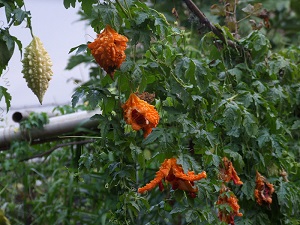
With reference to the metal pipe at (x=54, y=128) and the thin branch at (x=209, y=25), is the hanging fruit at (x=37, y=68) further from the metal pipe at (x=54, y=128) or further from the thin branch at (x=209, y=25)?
the metal pipe at (x=54, y=128)

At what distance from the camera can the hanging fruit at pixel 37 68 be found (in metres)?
1.38

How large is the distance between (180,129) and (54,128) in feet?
3.94

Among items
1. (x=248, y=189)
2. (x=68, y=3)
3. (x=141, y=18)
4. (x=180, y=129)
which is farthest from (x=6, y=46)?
(x=248, y=189)

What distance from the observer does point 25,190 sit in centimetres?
297

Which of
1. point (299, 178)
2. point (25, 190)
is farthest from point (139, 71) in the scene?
point (25, 190)

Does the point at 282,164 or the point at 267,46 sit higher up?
the point at 267,46

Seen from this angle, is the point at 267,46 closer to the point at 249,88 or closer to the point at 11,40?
the point at 249,88

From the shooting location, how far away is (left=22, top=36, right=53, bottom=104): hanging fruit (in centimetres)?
138

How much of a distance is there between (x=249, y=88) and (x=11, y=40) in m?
0.95

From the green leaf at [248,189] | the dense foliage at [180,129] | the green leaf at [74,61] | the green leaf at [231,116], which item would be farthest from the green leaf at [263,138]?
the green leaf at [74,61]

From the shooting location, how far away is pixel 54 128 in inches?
106

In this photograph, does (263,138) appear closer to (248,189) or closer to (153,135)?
(248,189)

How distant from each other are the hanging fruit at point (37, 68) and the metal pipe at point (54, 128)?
1234 mm

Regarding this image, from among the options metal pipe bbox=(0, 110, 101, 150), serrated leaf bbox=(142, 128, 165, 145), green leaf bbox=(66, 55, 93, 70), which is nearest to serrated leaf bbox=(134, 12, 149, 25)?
serrated leaf bbox=(142, 128, 165, 145)
